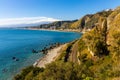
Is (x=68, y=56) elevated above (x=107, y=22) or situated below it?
below

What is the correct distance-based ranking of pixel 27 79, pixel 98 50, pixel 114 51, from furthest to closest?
pixel 98 50
pixel 114 51
pixel 27 79

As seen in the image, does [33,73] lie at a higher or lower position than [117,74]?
lower

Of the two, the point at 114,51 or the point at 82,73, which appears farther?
the point at 114,51

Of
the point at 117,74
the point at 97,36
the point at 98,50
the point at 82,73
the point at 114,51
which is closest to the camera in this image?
the point at 117,74

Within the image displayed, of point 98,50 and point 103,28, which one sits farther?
point 103,28

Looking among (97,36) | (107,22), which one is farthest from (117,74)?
(107,22)

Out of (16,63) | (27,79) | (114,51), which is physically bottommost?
(16,63)

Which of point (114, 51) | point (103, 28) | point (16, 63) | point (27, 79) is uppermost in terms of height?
point (103, 28)

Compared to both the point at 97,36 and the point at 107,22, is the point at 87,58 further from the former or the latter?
the point at 107,22

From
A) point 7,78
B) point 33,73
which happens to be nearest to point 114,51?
point 33,73

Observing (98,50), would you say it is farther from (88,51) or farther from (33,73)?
(33,73)
